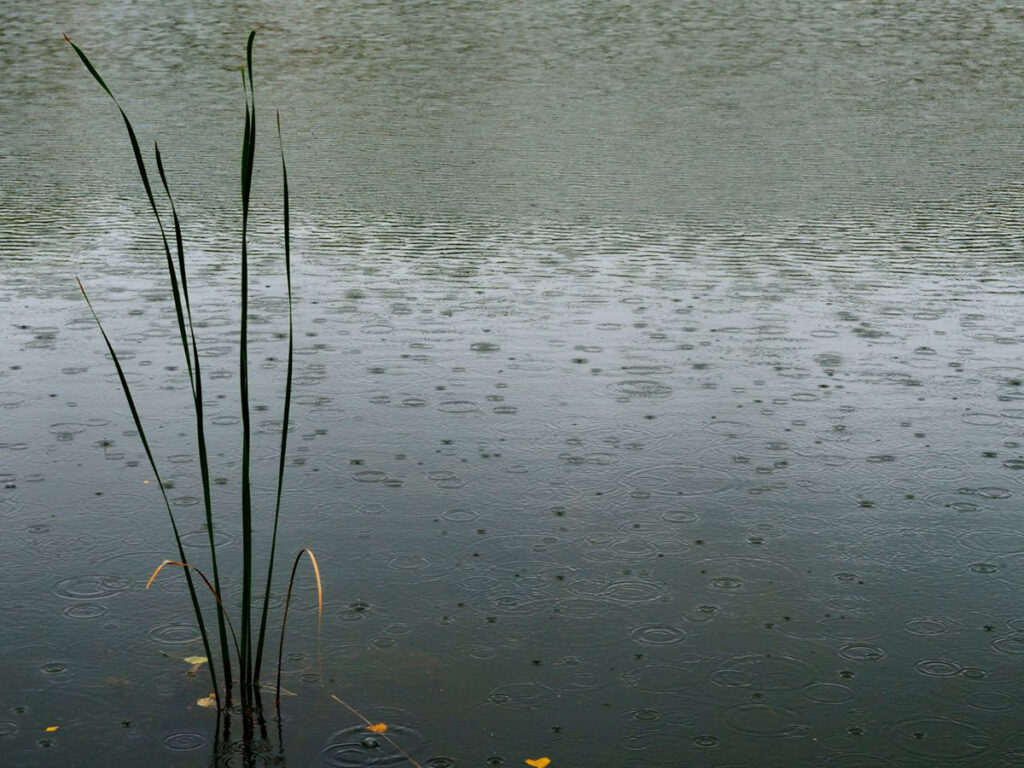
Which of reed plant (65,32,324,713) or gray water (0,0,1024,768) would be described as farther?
gray water (0,0,1024,768)

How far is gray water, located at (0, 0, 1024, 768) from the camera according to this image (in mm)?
4234

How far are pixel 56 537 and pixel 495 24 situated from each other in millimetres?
25515

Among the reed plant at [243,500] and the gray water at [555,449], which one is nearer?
the reed plant at [243,500]

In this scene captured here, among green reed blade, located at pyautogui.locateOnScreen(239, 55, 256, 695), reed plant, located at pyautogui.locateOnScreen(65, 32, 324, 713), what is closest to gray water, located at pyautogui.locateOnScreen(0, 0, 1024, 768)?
→ reed plant, located at pyautogui.locateOnScreen(65, 32, 324, 713)

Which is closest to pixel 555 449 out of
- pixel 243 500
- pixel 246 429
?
pixel 246 429

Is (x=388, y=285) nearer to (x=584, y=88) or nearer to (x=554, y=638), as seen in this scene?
(x=554, y=638)

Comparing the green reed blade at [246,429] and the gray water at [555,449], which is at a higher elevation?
the green reed blade at [246,429]

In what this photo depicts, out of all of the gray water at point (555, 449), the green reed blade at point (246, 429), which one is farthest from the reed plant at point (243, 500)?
the gray water at point (555, 449)

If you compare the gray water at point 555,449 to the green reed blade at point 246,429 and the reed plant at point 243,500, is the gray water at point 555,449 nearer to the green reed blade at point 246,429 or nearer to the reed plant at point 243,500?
the reed plant at point 243,500

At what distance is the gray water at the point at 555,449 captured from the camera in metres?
4.23

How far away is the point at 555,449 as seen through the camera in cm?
662

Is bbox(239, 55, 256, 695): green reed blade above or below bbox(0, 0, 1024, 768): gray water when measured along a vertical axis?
above

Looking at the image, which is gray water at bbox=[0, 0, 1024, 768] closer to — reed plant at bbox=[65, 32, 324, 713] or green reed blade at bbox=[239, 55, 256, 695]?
reed plant at bbox=[65, 32, 324, 713]

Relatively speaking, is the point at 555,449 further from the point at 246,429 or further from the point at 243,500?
the point at 243,500
